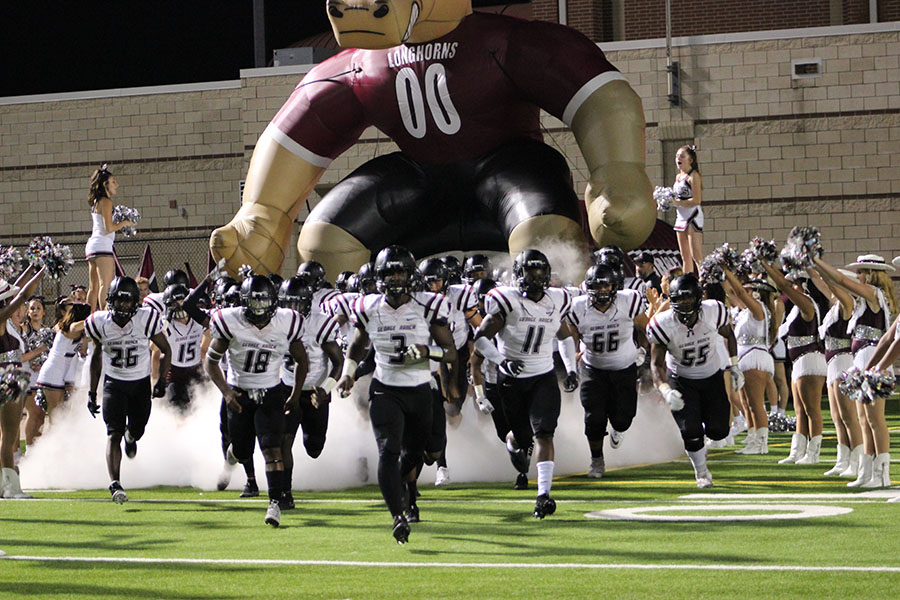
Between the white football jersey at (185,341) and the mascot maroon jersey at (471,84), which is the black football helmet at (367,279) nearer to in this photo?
the mascot maroon jersey at (471,84)

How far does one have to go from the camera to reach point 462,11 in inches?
470

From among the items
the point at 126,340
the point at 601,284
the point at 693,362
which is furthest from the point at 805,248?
the point at 126,340

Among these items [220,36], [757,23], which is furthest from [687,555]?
[220,36]

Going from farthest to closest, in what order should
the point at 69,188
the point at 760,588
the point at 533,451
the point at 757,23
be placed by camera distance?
1. the point at 69,188
2. the point at 757,23
3. the point at 533,451
4. the point at 760,588

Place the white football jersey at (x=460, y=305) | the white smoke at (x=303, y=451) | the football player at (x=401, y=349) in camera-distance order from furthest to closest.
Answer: the white smoke at (x=303, y=451) → the white football jersey at (x=460, y=305) → the football player at (x=401, y=349)

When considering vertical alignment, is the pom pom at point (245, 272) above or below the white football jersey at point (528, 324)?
above

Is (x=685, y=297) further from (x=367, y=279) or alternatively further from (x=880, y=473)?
(x=367, y=279)

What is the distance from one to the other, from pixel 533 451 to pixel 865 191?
12.8 meters

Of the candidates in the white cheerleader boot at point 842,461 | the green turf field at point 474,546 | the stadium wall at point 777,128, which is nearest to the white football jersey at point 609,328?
the green turf field at point 474,546

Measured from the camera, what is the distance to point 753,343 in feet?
42.5

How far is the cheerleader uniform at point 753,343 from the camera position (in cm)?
1282

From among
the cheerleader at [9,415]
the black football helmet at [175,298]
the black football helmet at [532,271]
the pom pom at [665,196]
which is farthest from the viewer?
the pom pom at [665,196]

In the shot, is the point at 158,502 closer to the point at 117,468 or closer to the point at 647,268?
the point at 117,468

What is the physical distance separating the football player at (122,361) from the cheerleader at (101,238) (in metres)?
3.77
